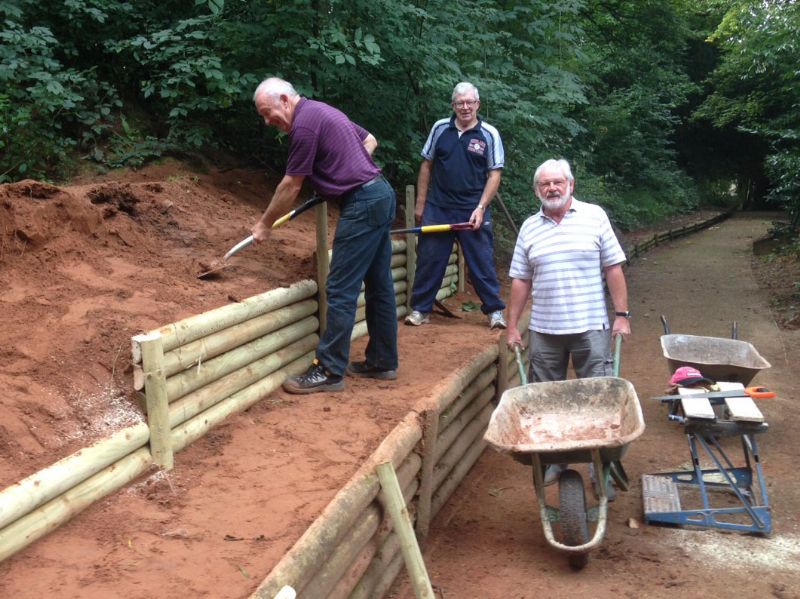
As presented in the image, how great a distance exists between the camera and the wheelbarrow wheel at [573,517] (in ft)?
A: 13.1

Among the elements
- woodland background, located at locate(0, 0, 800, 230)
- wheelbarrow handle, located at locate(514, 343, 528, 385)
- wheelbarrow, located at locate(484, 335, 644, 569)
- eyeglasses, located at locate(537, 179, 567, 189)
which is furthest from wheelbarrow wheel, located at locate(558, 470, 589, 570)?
woodland background, located at locate(0, 0, 800, 230)

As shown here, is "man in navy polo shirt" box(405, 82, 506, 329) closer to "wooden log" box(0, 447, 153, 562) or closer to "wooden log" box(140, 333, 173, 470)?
"wooden log" box(140, 333, 173, 470)

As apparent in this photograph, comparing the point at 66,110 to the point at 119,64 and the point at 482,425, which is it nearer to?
the point at 119,64

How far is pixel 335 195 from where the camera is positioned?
4809mm

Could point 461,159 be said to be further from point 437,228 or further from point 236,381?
point 236,381

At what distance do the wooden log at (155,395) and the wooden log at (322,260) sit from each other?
1.65 metres

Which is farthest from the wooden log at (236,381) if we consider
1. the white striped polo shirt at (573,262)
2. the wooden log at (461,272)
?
the wooden log at (461,272)

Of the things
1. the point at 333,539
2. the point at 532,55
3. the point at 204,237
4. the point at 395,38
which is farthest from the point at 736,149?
the point at 333,539

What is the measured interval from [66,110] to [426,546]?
5.75m

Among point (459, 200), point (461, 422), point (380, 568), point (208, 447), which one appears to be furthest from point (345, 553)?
point (459, 200)

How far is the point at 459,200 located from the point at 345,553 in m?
4.21

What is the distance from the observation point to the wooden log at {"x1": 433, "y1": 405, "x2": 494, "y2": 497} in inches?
195

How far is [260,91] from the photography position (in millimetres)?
4539

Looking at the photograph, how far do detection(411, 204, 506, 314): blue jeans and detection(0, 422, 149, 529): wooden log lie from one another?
3719mm
